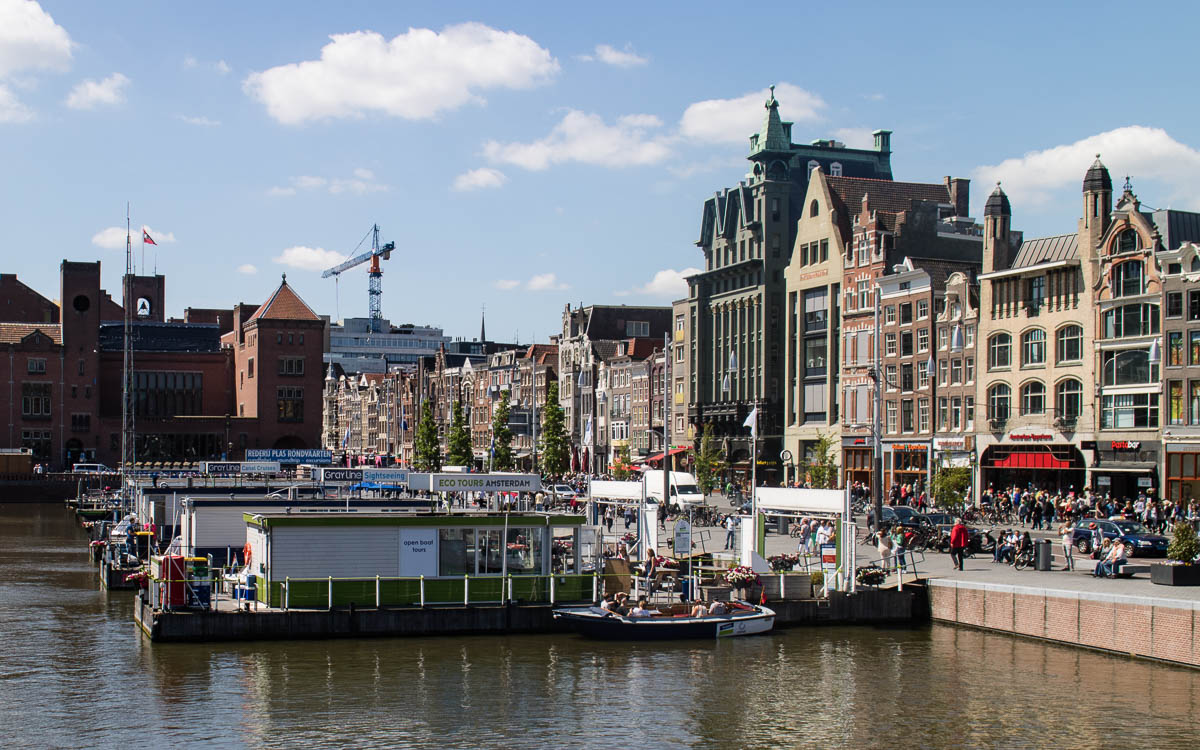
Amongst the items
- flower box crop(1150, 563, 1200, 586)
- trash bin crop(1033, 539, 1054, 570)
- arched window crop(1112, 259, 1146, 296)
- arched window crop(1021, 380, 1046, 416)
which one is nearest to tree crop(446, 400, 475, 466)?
arched window crop(1021, 380, 1046, 416)

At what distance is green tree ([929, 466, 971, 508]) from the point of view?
7419 centimetres

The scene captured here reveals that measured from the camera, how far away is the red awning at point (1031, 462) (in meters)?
79.8

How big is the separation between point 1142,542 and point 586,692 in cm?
2876

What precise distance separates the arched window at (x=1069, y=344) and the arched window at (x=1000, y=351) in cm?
382

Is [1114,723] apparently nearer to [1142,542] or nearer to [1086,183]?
[1142,542]

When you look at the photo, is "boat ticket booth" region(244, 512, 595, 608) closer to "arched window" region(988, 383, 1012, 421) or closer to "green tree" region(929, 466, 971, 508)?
"green tree" region(929, 466, 971, 508)

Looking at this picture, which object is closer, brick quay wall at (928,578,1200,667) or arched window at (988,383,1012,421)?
brick quay wall at (928,578,1200,667)

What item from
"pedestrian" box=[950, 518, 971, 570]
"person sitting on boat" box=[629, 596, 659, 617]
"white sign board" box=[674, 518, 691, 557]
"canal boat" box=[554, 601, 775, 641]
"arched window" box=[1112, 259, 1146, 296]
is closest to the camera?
"canal boat" box=[554, 601, 775, 641]

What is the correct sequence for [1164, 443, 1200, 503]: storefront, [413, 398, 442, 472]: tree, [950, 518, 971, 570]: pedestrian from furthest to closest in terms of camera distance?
[413, 398, 442, 472]: tree → [1164, 443, 1200, 503]: storefront → [950, 518, 971, 570]: pedestrian

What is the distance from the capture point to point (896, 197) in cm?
10425

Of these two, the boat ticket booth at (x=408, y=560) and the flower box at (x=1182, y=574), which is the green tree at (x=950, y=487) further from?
the boat ticket booth at (x=408, y=560)

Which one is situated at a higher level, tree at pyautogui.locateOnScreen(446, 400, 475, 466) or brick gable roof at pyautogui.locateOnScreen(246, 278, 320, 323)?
brick gable roof at pyautogui.locateOnScreen(246, 278, 320, 323)

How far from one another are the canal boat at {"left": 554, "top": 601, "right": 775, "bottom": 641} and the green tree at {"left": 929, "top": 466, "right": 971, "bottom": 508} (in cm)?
3449

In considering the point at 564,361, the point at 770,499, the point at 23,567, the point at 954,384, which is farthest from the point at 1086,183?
the point at 564,361
